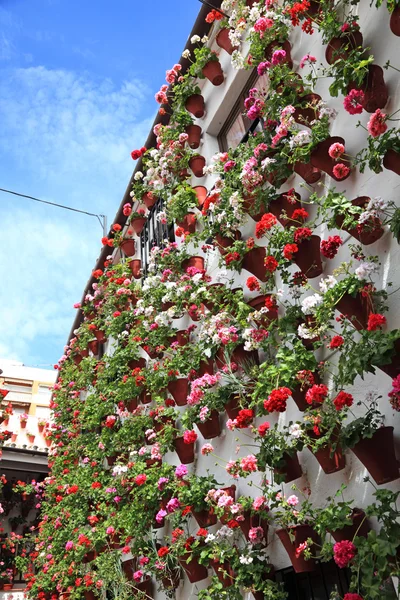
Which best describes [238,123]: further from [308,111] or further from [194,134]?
[308,111]

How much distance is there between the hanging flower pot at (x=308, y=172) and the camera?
13.6 feet

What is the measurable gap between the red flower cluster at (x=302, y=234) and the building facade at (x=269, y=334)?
78mm

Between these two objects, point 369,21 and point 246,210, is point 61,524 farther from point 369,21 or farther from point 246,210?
point 369,21

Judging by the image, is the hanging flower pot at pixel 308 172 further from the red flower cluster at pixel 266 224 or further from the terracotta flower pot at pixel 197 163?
the terracotta flower pot at pixel 197 163

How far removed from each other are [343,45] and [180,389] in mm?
3416

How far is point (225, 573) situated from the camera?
4215mm

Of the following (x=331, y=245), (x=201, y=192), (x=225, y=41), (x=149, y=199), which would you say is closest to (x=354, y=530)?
(x=331, y=245)

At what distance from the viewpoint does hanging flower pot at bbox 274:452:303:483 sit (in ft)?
12.6

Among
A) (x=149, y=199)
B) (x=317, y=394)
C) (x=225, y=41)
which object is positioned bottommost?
(x=317, y=394)

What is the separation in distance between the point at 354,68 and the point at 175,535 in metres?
3.95

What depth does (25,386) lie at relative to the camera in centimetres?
2375

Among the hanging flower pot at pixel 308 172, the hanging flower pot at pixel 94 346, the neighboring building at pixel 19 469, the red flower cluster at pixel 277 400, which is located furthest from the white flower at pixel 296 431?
the neighboring building at pixel 19 469

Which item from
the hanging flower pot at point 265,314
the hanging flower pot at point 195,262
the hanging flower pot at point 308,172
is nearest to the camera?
the hanging flower pot at point 308,172

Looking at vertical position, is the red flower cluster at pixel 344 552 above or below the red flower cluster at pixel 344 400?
below
